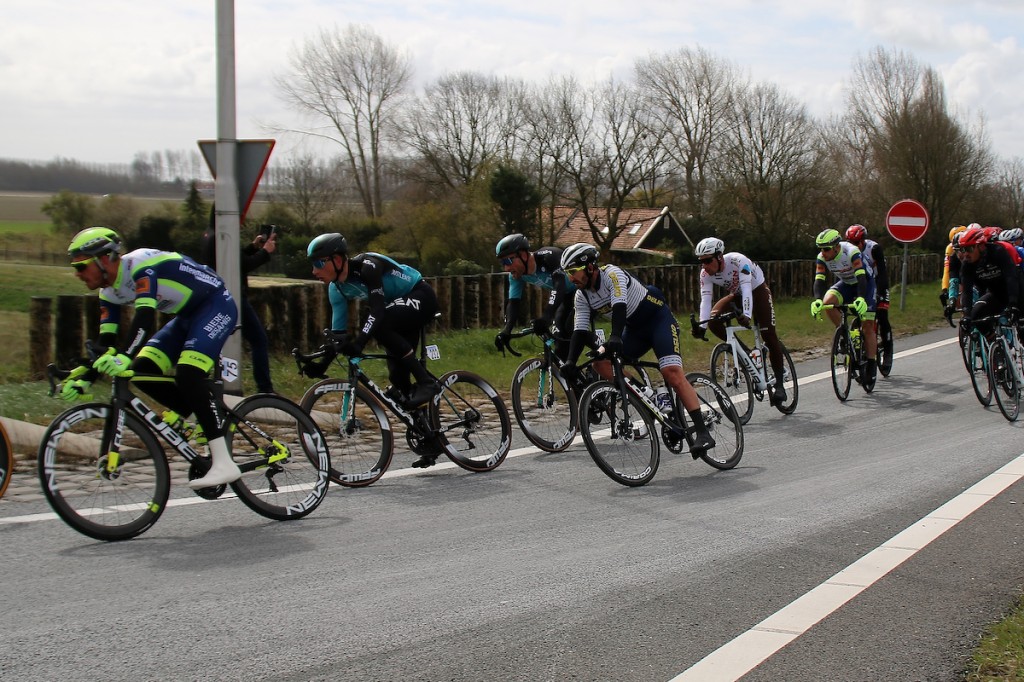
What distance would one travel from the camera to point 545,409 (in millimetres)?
9664

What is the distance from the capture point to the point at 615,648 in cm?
447

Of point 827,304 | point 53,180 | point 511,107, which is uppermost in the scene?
point 511,107

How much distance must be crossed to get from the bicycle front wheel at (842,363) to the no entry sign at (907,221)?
13.2m

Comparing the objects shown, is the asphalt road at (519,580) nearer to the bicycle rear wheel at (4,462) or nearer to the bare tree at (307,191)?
the bicycle rear wheel at (4,462)

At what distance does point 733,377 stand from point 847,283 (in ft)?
9.84

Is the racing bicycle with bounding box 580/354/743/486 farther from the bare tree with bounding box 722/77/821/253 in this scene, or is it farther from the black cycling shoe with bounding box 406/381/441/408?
the bare tree with bounding box 722/77/821/253

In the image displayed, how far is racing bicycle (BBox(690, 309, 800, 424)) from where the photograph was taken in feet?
36.9

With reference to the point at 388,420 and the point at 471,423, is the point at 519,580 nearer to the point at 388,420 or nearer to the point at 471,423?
the point at 388,420

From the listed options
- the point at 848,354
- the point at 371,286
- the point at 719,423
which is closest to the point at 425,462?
the point at 371,286

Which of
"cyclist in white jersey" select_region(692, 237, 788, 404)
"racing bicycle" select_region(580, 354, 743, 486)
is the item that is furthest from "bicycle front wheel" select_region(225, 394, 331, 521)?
"cyclist in white jersey" select_region(692, 237, 788, 404)

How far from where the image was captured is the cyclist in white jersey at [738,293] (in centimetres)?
1116

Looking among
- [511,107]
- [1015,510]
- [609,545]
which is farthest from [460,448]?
[511,107]

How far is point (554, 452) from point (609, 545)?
3323mm

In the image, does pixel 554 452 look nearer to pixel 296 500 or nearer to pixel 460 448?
pixel 460 448
